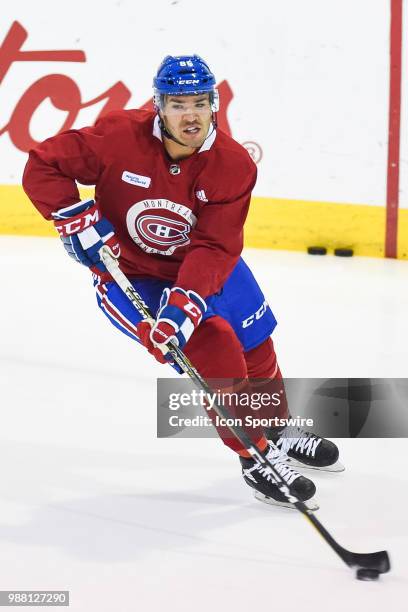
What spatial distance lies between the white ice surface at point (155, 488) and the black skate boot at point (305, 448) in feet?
0.16

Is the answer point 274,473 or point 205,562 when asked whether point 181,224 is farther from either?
point 205,562

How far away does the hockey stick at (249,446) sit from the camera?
2.41 m

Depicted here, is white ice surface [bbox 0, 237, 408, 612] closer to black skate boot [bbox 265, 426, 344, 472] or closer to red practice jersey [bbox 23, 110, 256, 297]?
black skate boot [bbox 265, 426, 344, 472]

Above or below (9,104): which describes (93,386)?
below

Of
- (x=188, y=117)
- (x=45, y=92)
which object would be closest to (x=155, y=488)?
(x=188, y=117)

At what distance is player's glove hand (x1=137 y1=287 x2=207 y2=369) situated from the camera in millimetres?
2605

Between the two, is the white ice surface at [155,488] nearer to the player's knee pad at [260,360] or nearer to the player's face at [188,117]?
the player's knee pad at [260,360]

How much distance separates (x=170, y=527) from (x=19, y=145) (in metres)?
3.18

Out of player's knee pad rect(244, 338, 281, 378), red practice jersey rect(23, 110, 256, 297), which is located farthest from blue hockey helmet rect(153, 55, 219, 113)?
player's knee pad rect(244, 338, 281, 378)

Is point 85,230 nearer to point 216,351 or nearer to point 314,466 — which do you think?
point 216,351

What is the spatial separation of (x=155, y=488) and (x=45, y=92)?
2953 mm

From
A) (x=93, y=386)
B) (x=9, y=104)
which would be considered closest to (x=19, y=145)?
(x=9, y=104)

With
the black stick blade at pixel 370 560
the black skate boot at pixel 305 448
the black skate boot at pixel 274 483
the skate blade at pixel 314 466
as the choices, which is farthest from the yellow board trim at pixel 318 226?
the black stick blade at pixel 370 560

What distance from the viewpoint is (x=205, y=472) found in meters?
2.99
